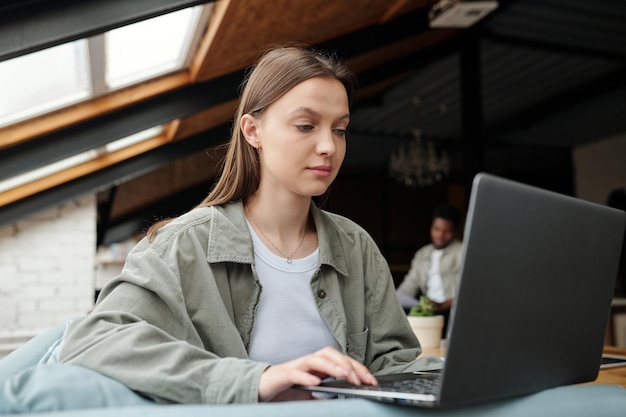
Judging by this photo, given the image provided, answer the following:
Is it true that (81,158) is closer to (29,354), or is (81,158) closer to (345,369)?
(29,354)

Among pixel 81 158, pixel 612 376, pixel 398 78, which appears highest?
pixel 398 78

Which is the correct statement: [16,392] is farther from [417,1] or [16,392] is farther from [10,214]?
[10,214]

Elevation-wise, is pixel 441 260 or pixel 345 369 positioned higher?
pixel 441 260

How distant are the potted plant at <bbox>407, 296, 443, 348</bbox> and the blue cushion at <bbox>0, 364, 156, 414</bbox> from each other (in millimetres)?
1362

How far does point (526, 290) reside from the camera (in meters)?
0.74

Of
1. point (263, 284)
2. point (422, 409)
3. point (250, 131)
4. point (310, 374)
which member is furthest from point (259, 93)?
point (422, 409)

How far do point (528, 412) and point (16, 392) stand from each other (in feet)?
2.01

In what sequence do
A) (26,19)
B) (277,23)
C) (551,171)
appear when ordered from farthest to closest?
(551,171), (277,23), (26,19)

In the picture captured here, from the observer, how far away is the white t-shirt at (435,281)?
4918mm

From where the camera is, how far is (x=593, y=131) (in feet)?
31.2

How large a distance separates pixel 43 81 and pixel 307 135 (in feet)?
9.31

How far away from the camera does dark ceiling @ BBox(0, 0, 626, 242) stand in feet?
11.0

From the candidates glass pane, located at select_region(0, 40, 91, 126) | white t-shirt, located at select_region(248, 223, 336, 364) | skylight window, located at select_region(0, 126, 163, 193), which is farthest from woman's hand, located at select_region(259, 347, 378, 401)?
skylight window, located at select_region(0, 126, 163, 193)

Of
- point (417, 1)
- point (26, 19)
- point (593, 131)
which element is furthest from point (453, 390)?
point (593, 131)
